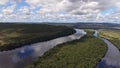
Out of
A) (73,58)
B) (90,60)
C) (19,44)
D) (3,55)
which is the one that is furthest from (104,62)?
(19,44)

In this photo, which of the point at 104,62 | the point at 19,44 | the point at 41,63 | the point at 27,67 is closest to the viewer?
the point at 27,67

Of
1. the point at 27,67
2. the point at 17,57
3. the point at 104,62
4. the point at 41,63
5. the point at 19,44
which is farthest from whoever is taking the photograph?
the point at 19,44

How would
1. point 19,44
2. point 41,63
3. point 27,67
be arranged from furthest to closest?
point 19,44 < point 41,63 < point 27,67

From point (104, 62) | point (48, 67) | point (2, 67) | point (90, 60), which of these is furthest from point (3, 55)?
point (104, 62)

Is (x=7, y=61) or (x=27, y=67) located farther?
(x=7, y=61)

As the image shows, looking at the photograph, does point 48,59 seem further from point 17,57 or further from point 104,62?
point 104,62

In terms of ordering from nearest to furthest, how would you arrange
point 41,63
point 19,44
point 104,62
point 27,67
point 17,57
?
1. point 27,67
2. point 41,63
3. point 104,62
4. point 17,57
5. point 19,44

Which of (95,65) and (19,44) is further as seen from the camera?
(19,44)

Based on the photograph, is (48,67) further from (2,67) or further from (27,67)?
(2,67)

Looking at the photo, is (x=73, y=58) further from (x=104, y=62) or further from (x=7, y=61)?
(x=7, y=61)
